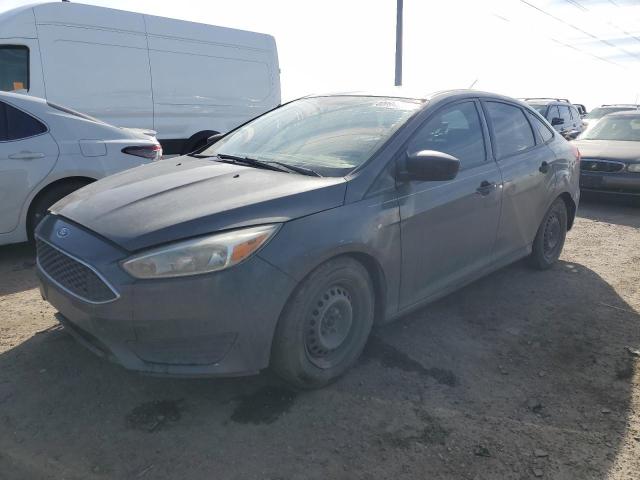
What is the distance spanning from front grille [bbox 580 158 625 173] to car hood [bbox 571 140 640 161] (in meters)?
0.08

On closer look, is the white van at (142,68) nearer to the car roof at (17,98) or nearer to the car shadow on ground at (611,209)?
the car roof at (17,98)

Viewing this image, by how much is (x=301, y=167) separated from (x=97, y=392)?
166 centimetres

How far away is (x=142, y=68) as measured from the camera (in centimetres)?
784

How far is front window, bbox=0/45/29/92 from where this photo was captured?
22.5ft

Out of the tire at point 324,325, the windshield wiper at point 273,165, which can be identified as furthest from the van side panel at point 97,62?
the tire at point 324,325

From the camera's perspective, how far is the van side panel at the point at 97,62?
7082mm

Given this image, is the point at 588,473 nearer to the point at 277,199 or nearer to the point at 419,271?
the point at 419,271

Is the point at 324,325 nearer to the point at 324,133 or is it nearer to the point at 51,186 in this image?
the point at 324,133

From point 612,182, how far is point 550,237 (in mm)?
3871

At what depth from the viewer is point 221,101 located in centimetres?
892

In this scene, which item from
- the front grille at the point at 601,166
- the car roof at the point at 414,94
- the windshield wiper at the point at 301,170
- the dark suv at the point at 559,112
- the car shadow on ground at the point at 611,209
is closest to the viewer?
the windshield wiper at the point at 301,170

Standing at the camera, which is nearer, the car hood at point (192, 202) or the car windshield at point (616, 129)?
the car hood at point (192, 202)

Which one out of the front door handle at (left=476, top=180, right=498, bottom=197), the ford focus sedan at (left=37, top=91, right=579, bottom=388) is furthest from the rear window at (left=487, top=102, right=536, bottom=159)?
the front door handle at (left=476, top=180, right=498, bottom=197)

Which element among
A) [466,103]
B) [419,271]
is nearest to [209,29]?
[466,103]
